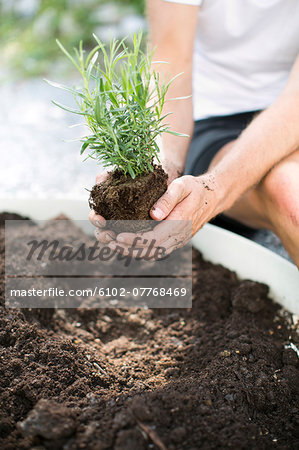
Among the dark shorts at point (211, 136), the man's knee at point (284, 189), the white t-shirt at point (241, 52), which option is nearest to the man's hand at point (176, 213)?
the man's knee at point (284, 189)

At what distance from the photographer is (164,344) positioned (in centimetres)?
162

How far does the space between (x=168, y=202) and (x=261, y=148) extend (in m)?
0.56

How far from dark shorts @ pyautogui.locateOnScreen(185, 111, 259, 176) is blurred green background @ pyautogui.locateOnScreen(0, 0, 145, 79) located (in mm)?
2483

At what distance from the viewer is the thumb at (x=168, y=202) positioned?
4.26ft

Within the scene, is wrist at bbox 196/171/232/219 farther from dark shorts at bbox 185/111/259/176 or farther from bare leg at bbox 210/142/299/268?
dark shorts at bbox 185/111/259/176

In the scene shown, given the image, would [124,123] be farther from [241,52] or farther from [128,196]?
[241,52]

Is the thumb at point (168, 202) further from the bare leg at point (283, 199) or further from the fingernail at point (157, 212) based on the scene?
the bare leg at point (283, 199)

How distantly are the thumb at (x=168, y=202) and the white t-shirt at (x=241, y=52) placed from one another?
3.14ft

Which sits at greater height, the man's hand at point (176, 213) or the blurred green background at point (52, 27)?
the man's hand at point (176, 213)

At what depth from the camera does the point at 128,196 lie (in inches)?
49.8

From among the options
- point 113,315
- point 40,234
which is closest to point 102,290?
point 113,315

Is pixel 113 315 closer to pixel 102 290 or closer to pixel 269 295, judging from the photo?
pixel 102 290

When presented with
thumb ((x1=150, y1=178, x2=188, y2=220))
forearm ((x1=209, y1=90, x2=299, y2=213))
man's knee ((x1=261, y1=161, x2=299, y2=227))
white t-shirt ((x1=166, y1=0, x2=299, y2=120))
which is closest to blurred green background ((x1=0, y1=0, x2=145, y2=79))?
white t-shirt ((x1=166, y1=0, x2=299, y2=120))

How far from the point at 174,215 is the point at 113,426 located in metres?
0.63
